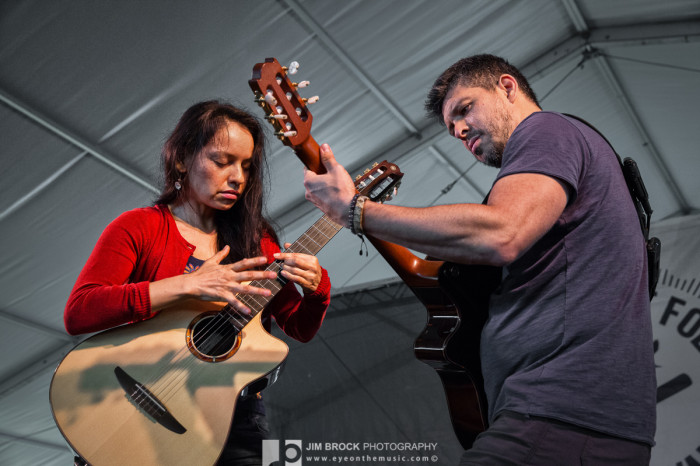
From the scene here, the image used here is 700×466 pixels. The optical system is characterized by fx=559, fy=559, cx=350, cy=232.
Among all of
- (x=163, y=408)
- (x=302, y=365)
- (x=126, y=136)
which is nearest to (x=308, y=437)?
(x=302, y=365)

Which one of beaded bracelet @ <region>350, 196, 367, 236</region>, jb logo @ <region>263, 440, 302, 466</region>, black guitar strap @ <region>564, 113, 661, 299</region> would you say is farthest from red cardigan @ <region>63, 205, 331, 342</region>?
jb logo @ <region>263, 440, 302, 466</region>

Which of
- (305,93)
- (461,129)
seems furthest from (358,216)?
(305,93)

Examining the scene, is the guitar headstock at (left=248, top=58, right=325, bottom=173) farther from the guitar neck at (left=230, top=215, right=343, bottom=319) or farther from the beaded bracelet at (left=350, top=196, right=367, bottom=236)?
the guitar neck at (left=230, top=215, right=343, bottom=319)

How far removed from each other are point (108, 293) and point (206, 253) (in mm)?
436

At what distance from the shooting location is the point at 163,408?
1.69 m

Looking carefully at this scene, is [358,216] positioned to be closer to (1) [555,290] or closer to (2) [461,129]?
(1) [555,290]

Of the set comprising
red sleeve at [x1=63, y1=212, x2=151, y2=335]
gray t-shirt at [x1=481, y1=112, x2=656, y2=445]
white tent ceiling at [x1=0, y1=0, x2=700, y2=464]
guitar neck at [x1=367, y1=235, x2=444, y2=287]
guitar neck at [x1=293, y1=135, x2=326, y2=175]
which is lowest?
gray t-shirt at [x1=481, y1=112, x2=656, y2=445]

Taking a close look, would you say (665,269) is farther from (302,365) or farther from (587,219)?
(587,219)

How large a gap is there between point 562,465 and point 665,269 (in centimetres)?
413

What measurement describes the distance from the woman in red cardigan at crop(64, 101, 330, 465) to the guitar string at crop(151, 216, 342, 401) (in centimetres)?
5

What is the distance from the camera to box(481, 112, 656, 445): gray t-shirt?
1219 mm

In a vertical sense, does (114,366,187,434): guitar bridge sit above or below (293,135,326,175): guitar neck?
below

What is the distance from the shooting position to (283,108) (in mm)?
1616

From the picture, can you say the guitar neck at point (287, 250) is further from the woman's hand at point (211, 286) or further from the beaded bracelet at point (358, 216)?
the beaded bracelet at point (358, 216)
